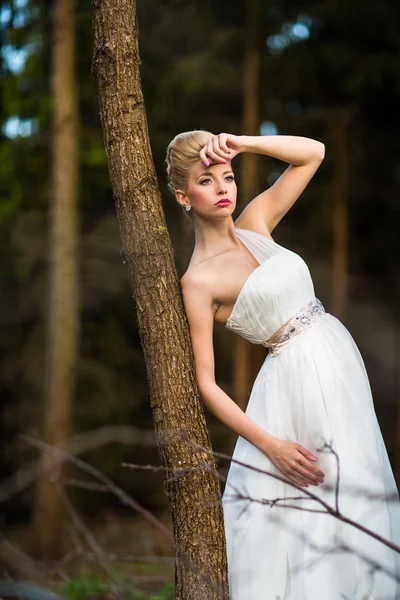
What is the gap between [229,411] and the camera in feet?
10.0

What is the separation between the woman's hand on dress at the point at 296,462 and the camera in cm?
299

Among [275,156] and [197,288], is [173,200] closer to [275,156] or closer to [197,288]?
[275,156]

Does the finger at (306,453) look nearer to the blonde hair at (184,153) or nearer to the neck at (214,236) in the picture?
the neck at (214,236)

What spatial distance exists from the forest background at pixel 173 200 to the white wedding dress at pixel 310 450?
790 centimetres

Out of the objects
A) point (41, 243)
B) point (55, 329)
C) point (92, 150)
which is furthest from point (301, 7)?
point (55, 329)

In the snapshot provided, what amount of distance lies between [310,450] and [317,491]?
6.3 inches

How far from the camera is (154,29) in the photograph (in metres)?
12.3

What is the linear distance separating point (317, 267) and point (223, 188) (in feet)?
32.8

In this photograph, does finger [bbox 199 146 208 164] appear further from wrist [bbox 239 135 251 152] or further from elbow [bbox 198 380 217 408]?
elbow [bbox 198 380 217 408]

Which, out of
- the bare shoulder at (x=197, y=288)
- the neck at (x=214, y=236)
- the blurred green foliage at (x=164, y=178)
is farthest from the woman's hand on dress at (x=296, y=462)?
the blurred green foliage at (x=164, y=178)

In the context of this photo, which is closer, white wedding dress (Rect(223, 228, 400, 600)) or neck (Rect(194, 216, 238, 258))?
white wedding dress (Rect(223, 228, 400, 600))

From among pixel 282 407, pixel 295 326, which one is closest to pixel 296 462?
pixel 282 407

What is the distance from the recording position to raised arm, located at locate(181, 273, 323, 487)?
3004 millimetres

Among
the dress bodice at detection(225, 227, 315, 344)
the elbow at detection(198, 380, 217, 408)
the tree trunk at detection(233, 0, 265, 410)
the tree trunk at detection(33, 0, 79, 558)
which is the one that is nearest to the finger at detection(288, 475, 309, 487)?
the elbow at detection(198, 380, 217, 408)
